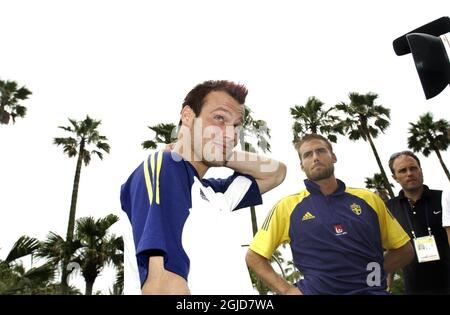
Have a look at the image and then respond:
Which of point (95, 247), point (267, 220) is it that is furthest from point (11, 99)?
point (267, 220)

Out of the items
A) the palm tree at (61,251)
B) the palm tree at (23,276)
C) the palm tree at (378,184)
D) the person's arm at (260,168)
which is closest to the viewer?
the person's arm at (260,168)

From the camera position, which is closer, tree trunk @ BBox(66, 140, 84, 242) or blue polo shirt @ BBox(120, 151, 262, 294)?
blue polo shirt @ BBox(120, 151, 262, 294)

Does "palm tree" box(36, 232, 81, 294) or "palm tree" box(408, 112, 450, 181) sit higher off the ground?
"palm tree" box(408, 112, 450, 181)

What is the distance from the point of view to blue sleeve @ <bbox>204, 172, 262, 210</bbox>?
216 centimetres

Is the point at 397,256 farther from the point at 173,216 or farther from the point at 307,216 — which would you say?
the point at 173,216

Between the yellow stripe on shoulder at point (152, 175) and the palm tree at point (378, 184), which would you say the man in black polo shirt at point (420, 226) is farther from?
the palm tree at point (378, 184)

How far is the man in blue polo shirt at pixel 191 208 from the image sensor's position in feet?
4.40

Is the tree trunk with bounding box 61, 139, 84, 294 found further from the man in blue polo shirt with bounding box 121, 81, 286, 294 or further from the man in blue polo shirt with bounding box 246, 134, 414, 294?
the man in blue polo shirt with bounding box 121, 81, 286, 294

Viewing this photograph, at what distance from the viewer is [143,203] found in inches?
56.2

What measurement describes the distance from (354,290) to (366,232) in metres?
0.51

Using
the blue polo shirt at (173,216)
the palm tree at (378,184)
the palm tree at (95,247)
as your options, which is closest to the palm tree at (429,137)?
the palm tree at (378,184)

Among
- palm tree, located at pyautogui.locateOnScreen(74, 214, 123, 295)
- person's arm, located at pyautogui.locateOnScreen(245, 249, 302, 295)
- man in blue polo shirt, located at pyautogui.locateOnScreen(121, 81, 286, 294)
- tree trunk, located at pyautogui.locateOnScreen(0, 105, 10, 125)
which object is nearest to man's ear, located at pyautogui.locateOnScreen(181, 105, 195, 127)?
man in blue polo shirt, located at pyautogui.locateOnScreen(121, 81, 286, 294)

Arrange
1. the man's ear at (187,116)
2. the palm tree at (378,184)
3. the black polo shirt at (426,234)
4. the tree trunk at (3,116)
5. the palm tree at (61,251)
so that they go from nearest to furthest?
1. the man's ear at (187,116)
2. the black polo shirt at (426,234)
3. the palm tree at (61,251)
4. the tree trunk at (3,116)
5. the palm tree at (378,184)

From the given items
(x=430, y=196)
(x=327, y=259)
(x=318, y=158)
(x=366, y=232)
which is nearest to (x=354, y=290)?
(x=327, y=259)
